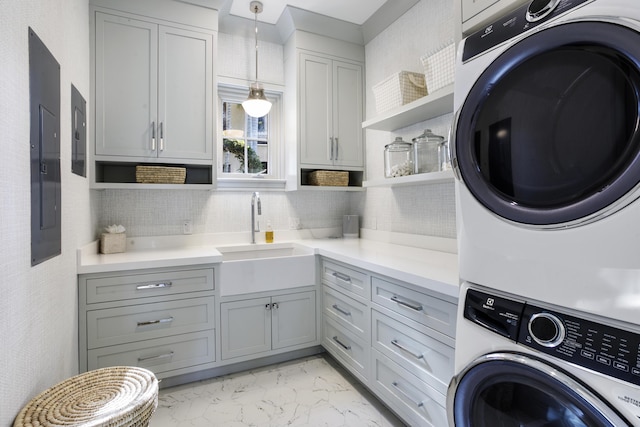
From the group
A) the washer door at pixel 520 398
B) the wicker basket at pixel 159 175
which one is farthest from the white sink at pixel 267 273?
the washer door at pixel 520 398

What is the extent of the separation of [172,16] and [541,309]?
2726mm

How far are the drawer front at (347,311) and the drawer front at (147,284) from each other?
0.80 meters

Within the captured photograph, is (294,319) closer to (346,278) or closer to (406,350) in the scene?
(346,278)

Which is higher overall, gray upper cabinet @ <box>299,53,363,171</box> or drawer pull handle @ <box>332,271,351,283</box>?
gray upper cabinet @ <box>299,53,363,171</box>

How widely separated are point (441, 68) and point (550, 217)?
1343 millimetres

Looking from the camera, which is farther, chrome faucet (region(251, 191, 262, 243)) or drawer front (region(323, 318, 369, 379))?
chrome faucet (region(251, 191, 262, 243))

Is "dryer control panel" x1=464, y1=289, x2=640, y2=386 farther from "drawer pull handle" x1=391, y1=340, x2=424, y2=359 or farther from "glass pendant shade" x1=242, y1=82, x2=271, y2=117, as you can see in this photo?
"glass pendant shade" x1=242, y1=82, x2=271, y2=117

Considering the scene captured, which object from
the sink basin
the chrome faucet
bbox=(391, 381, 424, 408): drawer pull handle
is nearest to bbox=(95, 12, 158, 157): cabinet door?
the chrome faucet

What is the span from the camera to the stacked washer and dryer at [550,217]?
2.02ft

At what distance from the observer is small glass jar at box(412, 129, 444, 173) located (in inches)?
80.9

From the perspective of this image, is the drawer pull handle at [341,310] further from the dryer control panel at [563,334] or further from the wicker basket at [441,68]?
the wicker basket at [441,68]

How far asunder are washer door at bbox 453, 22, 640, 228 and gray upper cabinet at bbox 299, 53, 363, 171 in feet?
6.52

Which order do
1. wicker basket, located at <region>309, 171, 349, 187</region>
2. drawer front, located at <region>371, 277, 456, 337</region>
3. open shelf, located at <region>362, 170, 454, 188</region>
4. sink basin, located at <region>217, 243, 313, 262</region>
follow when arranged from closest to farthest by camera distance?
1. drawer front, located at <region>371, 277, 456, 337</region>
2. open shelf, located at <region>362, 170, 454, 188</region>
3. sink basin, located at <region>217, 243, 313, 262</region>
4. wicker basket, located at <region>309, 171, 349, 187</region>

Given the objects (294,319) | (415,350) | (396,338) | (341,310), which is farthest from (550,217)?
(294,319)
